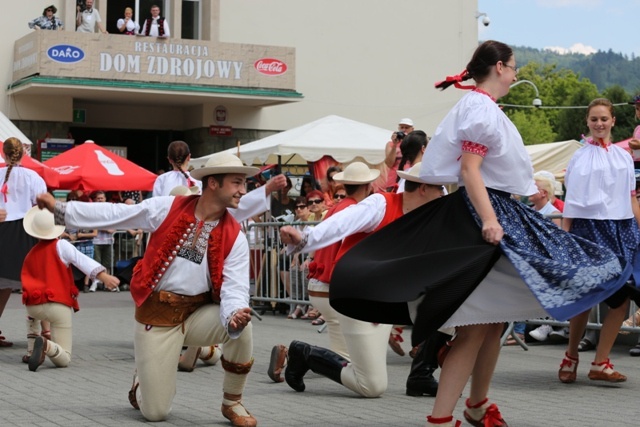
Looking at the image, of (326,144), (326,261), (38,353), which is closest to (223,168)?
(326,261)

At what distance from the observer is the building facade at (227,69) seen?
27078mm

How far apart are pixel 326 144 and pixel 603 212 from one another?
1055 cm

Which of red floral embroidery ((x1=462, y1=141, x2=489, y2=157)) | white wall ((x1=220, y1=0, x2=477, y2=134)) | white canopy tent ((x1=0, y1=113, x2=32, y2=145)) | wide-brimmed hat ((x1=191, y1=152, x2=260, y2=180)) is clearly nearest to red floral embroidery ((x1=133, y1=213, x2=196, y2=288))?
wide-brimmed hat ((x1=191, y1=152, x2=260, y2=180))

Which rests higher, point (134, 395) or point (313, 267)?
point (313, 267)

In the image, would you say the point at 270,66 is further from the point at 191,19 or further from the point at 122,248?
the point at 122,248

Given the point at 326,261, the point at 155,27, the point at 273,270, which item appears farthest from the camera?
the point at 155,27

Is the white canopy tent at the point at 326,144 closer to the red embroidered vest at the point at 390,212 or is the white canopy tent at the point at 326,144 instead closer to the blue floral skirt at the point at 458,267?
the red embroidered vest at the point at 390,212

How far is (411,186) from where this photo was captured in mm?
7332

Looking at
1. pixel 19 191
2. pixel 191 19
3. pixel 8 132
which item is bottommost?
pixel 19 191

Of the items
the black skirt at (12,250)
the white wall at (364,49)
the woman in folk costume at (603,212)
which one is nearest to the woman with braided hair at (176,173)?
the black skirt at (12,250)

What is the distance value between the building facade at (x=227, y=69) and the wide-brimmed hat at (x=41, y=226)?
16735 mm

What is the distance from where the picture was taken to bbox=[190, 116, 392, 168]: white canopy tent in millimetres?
18500

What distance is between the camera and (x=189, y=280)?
671cm

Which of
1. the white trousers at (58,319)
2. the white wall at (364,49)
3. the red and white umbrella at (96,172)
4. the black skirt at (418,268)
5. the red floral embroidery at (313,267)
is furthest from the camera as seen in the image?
the white wall at (364,49)
